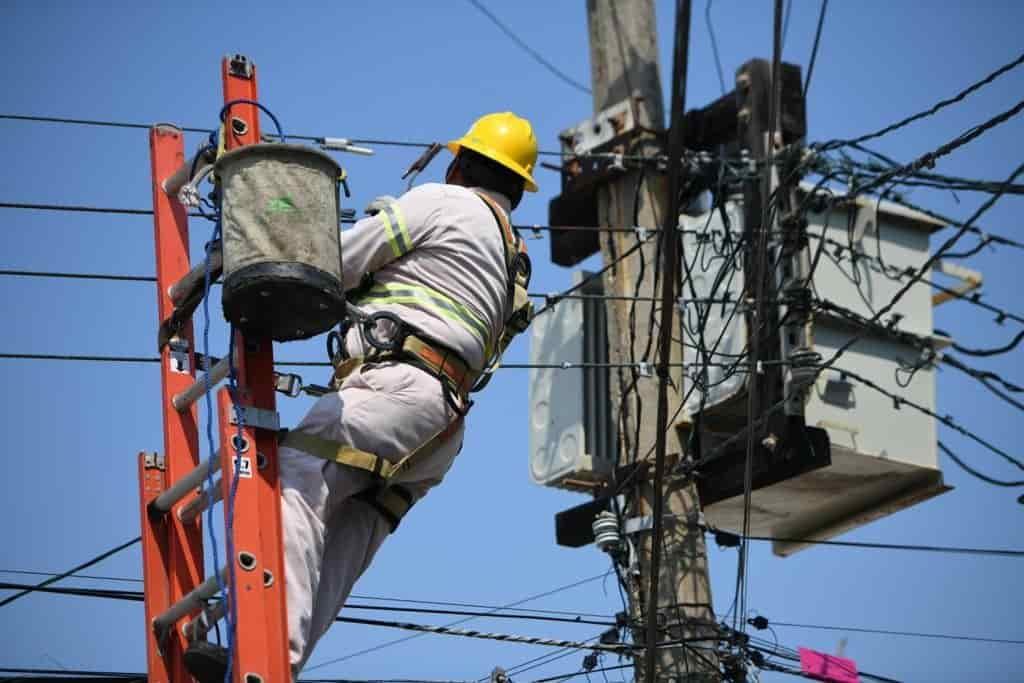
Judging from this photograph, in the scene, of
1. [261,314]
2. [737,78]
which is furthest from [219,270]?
[737,78]

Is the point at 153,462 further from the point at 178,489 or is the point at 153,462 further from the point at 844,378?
the point at 844,378

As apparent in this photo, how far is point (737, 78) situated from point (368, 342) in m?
6.68

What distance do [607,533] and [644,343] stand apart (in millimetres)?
1144

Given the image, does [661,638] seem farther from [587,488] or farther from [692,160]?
[692,160]

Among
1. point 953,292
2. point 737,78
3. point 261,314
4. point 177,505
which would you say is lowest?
point 177,505

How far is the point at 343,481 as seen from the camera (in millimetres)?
5578

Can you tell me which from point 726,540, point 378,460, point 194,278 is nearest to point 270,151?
point 194,278

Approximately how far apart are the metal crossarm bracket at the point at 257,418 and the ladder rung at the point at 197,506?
0.25 m

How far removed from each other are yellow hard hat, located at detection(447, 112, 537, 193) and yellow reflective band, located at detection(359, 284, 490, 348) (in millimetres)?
755

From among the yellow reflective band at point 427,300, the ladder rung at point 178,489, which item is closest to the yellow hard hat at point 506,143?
the yellow reflective band at point 427,300

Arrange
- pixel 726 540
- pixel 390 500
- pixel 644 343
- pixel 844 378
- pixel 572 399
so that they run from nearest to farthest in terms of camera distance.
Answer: pixel 390 500 → pixel 726 540 → pixel 644 343 → pixel 844 378 → pixel 572 399

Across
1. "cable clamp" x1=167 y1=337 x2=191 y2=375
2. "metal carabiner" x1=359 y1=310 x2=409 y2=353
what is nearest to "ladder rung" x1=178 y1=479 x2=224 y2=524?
"cable clamp" x1=167 y1=337 x2=191 y2=375

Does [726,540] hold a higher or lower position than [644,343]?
lower

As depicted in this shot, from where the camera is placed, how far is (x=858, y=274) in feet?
39.2
